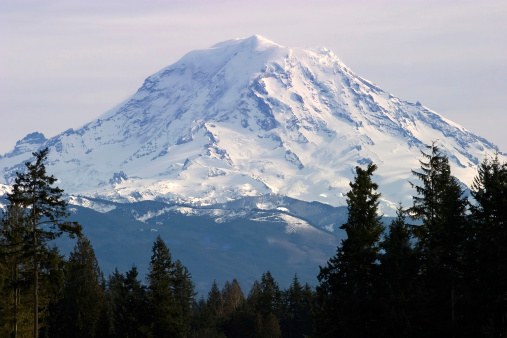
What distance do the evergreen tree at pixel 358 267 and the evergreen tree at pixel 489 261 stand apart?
6701mm

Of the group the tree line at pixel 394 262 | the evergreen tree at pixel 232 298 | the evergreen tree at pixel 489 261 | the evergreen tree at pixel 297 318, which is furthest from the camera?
the evergreen tree at pixel 232 298

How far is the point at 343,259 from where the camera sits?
5878 cm

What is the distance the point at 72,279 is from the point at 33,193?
4389cm

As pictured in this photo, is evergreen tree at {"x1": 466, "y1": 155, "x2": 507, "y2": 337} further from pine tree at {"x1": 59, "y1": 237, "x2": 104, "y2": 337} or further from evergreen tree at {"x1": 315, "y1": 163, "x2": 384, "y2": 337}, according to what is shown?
pine tree at {"x1": 59, "y1": 237, "x2": 104, "y2": 337}

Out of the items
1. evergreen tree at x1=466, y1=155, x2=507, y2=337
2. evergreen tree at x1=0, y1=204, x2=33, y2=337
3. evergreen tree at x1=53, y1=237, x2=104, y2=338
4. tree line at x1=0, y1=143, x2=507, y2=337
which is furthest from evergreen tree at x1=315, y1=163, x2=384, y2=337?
evergreen tree at x1=53, y1=237, x2=104, y2=338

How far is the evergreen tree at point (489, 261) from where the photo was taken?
50.6m

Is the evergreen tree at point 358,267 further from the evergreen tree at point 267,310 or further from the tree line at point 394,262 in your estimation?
the evergreen tree at point 267,310

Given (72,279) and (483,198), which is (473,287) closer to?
(483,198)

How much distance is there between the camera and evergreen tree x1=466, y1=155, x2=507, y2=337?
50562 mm

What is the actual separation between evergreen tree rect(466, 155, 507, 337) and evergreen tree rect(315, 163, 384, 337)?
6.70 meters

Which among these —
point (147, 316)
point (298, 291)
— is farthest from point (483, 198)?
point (298, 291)

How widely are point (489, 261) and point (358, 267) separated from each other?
30.9 ft

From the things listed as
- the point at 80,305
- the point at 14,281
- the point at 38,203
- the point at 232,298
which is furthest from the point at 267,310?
the point at 38,203

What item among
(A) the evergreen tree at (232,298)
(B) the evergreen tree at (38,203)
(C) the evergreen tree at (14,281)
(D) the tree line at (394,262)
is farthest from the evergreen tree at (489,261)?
(A) the evergreen tree at (232,298)
